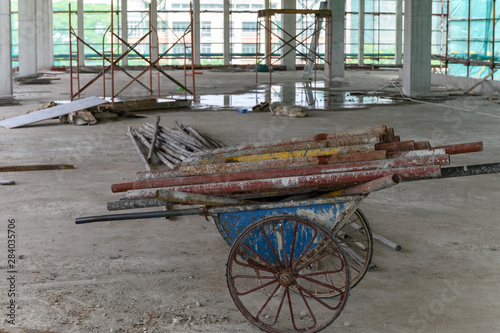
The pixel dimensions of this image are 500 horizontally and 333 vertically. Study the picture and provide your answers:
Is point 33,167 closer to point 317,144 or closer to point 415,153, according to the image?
point 317,144

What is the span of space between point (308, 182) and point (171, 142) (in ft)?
23.6

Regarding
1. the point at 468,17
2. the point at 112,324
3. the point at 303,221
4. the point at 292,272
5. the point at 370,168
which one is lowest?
the point at 112,324

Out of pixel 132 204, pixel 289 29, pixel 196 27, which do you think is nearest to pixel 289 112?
pixel 132 204

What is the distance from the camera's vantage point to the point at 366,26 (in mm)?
41812

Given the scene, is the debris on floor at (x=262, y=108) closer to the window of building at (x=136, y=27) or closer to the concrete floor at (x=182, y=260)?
the concrete floor at (x=182, y=260)

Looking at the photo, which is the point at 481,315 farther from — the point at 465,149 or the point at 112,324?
the point at 112,324

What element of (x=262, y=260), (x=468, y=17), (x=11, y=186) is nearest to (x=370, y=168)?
(x=262, y=260)

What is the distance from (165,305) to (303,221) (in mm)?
1420

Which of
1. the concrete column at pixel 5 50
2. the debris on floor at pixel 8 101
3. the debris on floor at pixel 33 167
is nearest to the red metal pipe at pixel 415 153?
the debris on floor at pixel 33 167

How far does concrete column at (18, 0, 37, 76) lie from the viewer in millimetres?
28531

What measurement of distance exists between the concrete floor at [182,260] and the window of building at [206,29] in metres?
31.2

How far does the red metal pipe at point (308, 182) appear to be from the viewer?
4.47m

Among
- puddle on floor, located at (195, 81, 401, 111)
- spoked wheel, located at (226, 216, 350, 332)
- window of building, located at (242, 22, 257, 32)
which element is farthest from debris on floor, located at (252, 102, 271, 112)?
window of building, located at (242, 22, 257, 32)

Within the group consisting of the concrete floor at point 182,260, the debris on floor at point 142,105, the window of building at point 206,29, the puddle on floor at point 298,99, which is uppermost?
the window of building at point 206,29
